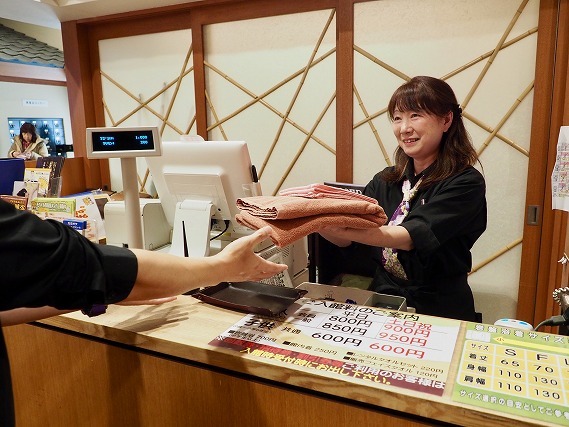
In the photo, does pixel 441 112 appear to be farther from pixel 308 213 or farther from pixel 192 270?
pixel 192 270

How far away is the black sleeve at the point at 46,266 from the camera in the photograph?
648mm

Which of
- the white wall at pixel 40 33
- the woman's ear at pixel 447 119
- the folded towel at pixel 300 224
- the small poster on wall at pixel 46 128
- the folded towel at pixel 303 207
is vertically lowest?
the folded towel at pixel 300 224

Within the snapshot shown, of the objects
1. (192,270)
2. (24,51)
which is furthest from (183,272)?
(24,51)

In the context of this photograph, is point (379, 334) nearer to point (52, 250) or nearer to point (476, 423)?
point (476, 423)

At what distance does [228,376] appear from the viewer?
99 centimetres

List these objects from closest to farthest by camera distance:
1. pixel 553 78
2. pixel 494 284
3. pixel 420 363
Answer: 1. pixel 420 363
2. pixel 553 78
3. pixel 494 284

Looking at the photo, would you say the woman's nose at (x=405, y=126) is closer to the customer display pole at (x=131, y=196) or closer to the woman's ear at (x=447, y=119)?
the woman's ear at (x=447, y=119)

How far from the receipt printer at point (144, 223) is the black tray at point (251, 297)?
2.26 ft

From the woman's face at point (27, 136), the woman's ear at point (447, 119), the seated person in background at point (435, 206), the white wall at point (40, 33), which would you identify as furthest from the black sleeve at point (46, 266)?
the white wall at point (40, 33)

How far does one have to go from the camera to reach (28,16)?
11.9 ft

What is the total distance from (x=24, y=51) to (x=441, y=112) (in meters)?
5.70

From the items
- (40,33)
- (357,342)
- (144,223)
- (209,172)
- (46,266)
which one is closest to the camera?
Answer: (46,266)

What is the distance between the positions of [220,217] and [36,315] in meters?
0.84

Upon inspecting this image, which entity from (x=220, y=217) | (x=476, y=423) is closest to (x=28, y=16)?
(x=220, y=217)
